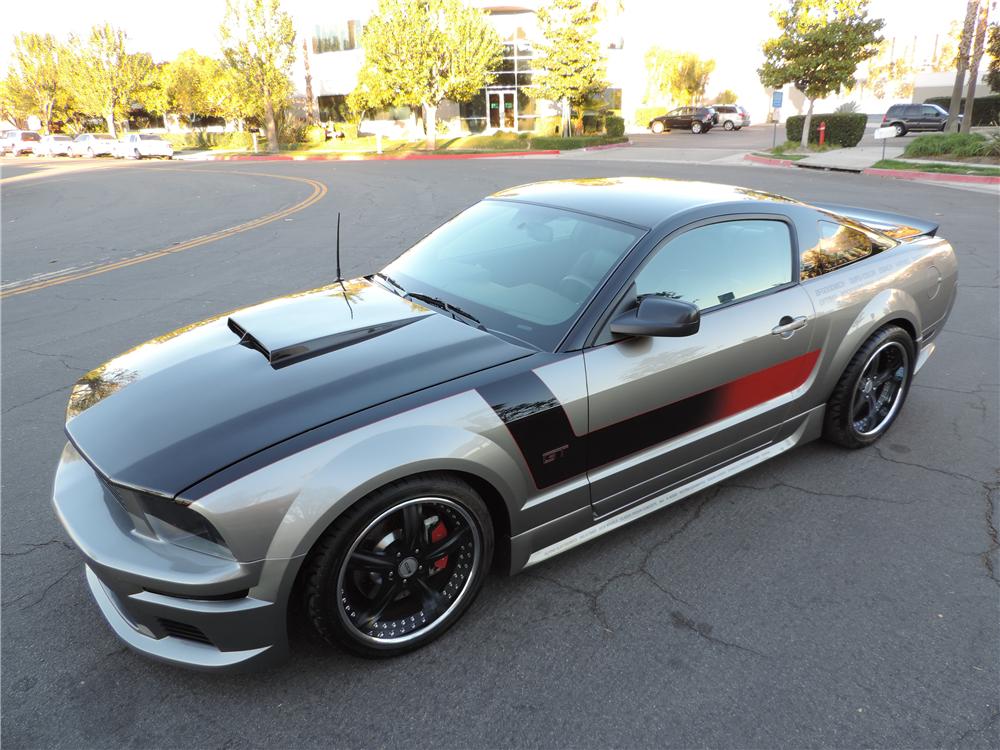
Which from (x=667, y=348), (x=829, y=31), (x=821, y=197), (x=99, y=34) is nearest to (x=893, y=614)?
(x=667, y=348)

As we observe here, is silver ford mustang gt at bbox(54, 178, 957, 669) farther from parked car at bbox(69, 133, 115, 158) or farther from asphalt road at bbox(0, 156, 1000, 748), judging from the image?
parked car at bbox(69, 133, 115, 158)

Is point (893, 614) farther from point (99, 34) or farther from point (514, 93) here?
point (99, 34)

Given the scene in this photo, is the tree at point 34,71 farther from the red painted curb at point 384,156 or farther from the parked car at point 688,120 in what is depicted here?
the parked car at point 688,120

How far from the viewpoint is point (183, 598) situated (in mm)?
2287

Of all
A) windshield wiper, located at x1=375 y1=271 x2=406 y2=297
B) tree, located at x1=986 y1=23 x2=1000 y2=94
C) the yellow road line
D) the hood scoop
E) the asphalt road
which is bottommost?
the asphalt road

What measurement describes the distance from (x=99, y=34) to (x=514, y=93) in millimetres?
28499

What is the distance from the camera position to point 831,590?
307 cm

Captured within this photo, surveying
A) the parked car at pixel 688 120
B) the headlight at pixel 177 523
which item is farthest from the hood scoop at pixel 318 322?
the parked car at pixel 688 120

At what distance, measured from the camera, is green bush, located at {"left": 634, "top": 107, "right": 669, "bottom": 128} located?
52750mm

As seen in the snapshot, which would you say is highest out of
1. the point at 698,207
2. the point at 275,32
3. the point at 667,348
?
the point at 275,32

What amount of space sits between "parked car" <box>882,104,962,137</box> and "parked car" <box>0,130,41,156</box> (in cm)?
5254

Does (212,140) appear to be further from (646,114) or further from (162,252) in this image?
(162,252)

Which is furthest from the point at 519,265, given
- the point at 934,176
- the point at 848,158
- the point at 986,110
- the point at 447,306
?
the point at 986,110

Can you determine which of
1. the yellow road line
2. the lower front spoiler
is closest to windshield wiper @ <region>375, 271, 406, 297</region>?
the lower front spoiler
